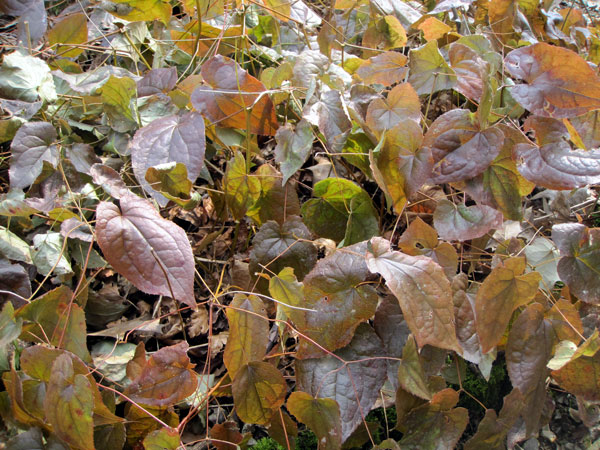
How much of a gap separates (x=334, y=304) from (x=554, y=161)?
1.87 feet

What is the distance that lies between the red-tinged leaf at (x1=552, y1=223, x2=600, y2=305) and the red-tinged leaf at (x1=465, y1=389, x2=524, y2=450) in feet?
0.93

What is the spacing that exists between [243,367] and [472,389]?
588 mm

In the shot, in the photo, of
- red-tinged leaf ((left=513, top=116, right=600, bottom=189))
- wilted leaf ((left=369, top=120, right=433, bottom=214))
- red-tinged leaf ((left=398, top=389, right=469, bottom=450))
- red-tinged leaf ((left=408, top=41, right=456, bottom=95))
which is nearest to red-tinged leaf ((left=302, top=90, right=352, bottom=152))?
wilted leaf ((left=369, top=120, right=433, bottom=214))

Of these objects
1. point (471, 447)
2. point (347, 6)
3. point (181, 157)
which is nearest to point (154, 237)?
point (181, 157)

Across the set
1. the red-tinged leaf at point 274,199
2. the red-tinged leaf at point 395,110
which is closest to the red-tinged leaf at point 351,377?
the red-tinged leaf at point 274,199

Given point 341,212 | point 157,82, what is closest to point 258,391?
point 341,212

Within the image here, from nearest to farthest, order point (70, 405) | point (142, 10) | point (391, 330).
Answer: point (70, 405), point (391, 330), point (142, 10)

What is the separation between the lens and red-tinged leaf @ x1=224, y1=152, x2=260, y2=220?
1.14m

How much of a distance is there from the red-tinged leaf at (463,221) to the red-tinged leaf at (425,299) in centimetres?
19

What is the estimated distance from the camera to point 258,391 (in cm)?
93

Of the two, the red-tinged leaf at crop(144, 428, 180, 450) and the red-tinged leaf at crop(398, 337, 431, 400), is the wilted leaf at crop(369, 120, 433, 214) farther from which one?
the red-tinged leaf at crop(144, 428, 180, 450)

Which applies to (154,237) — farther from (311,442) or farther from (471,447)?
(471,447)

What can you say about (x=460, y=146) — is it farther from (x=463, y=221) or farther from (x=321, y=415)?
(x=321, y=415)

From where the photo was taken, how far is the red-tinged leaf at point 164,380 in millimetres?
898
